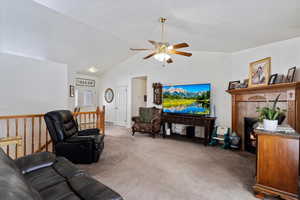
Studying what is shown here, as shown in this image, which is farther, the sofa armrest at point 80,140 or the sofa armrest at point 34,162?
the sofa armrest at point 80,140

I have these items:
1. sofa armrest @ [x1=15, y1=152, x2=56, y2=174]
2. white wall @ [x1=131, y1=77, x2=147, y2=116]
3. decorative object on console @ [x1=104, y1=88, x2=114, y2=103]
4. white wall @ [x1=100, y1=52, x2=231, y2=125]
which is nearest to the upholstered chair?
white wall @ [x1=100, y1=52, x2=231, y2=125]

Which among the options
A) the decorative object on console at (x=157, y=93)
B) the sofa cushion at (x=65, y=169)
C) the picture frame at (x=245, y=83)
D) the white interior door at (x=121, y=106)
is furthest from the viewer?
the white interior door at (x=121, y=106)

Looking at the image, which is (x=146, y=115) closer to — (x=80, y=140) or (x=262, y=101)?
(x=80, y=140)

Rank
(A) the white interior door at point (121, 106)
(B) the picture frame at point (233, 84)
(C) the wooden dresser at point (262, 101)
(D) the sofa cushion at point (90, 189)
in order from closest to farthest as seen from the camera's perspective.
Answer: (D) the sofa cushion at point (90, 189), (C) the wooden dresser at point (262, 101), (B) the picture frame at point (233, 84), (A) the white interior door at point (121, 106)

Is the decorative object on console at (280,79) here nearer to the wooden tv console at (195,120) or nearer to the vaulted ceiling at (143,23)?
the vaulted ceiling at (143,23)

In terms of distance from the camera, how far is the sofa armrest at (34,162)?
171 centimetres

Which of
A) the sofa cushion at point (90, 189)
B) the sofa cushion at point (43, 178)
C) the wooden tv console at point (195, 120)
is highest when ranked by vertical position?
the wooden tv console at point (195, 120)

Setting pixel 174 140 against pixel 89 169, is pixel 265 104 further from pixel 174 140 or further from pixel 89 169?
pixel 89 169

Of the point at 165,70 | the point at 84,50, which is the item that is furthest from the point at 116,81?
the point at 165,70

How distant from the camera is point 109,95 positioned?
812cm

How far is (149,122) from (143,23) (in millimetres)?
3326

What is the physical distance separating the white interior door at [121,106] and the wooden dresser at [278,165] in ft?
19.4

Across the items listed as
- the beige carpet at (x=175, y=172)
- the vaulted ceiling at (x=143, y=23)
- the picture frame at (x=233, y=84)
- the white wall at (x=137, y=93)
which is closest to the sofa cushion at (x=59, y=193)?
the beige carpet at (x=175, y=172)

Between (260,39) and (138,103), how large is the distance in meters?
5.23
